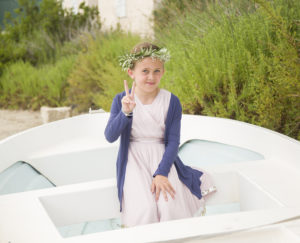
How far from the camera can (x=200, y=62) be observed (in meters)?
2.39

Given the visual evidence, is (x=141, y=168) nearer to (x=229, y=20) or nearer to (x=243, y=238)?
(x=243, y=238)

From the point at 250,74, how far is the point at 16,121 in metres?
3.68

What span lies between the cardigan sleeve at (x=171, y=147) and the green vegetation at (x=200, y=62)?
0.84 metres

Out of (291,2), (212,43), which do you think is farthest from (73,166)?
(291,2)

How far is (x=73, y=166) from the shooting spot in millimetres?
1851

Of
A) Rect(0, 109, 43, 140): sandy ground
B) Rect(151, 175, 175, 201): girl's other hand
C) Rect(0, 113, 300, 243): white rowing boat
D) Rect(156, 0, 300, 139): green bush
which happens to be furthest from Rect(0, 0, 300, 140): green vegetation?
Rect(151, 175, 175, 201): girl's other hand

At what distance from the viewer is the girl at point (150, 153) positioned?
3.68ft

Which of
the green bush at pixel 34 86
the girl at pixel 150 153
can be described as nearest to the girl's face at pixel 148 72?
the girl at pixel 150 153

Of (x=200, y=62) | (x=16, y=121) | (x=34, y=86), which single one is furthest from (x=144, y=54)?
(x=34, y=86)

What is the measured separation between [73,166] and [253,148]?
36.8 inches

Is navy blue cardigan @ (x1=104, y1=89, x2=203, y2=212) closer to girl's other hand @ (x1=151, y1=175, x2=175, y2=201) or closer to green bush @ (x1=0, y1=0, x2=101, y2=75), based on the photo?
girl's other hand @ (x1=151, y1=175, x2=175, y2=201)

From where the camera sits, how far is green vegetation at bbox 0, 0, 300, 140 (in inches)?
80.7

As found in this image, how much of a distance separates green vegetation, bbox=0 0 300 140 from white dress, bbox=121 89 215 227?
890 mm

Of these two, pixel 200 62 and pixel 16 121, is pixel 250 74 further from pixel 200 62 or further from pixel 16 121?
pixel 16 121
